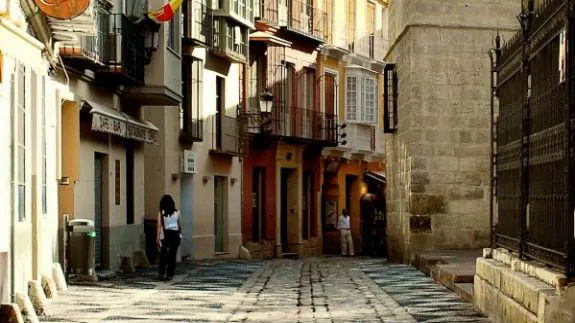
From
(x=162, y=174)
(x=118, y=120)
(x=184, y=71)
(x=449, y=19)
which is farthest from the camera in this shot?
(x=184, y=71)

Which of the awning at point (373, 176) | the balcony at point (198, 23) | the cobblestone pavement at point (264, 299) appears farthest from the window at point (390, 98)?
the awning at point (373, 176)

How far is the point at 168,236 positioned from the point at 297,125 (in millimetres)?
19476

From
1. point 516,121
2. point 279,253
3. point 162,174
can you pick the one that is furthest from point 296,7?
point 516,121

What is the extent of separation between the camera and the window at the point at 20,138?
45.5 feet

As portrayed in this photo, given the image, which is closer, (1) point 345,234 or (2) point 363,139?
(1) point 345,234

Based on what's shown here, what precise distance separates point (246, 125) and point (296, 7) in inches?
241

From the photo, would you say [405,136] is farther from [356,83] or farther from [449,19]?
[356,83]

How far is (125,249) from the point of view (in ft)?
82.2

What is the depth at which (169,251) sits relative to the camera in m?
22.0

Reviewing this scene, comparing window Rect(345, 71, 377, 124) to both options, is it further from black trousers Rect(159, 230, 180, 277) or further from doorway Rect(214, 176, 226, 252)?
black trousers Rect(159, 230, 180, 277)

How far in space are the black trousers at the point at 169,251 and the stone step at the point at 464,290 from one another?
19.6 feet

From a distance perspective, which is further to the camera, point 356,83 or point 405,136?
point 356,83

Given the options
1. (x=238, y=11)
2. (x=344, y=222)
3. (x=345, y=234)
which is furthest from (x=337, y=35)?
(x=238, y=11)

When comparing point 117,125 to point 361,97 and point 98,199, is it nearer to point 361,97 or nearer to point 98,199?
point 98,199
